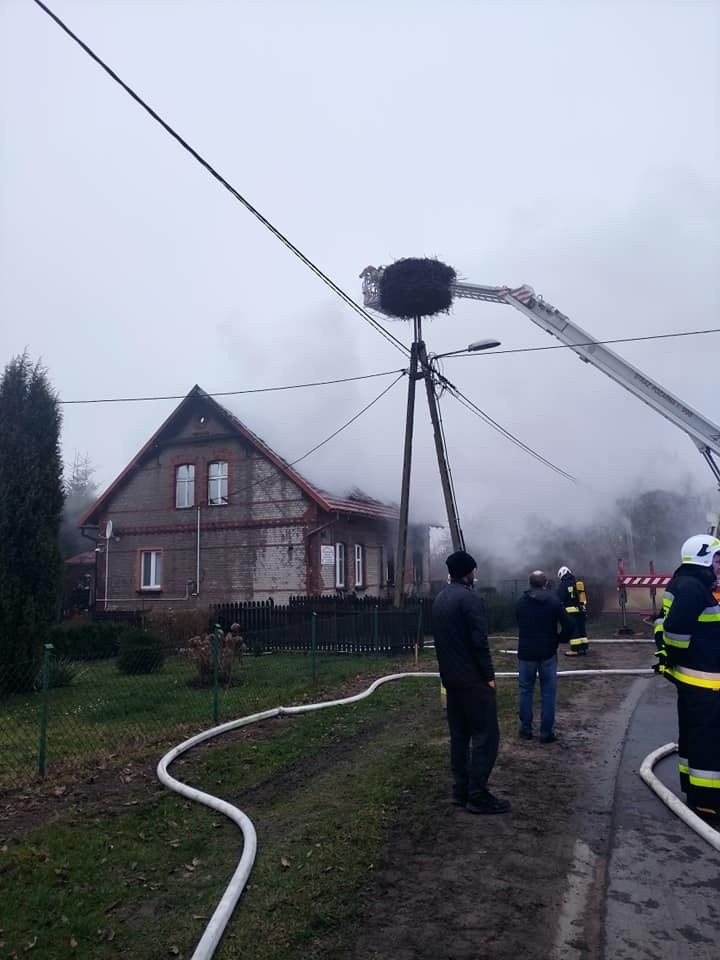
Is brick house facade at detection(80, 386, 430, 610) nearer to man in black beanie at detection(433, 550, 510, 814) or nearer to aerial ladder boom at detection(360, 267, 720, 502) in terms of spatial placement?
aerial ladder boom at detection(360, 267, 720, 502)

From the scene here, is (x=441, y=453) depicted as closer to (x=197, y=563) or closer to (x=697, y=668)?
(x=197, y=563)

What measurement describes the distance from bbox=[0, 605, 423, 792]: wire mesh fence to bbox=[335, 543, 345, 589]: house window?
4918 millimetres

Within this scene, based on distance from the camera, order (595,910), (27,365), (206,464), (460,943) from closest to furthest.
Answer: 1. (460,943)
2. (595,910)
3. (27,365)
4. (206,464)

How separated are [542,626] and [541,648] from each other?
0.21 metres

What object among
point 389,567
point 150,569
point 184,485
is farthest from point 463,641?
point 389,567

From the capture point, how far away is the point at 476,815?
16.0 feet

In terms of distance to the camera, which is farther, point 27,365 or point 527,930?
point 27,365

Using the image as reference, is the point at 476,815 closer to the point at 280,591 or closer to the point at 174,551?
the point at 280,591

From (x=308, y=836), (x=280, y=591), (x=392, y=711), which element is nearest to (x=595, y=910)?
(x=308, y=836)

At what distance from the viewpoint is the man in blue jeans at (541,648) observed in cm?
680

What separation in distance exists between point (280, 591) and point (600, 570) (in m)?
12.0

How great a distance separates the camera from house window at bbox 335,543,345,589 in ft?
71.2

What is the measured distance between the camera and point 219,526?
2211cm

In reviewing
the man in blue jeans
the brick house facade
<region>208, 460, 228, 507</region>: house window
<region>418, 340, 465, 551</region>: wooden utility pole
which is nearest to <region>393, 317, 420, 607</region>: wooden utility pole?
<region>418, 340, 465, 551</region>: wooden utility pole
